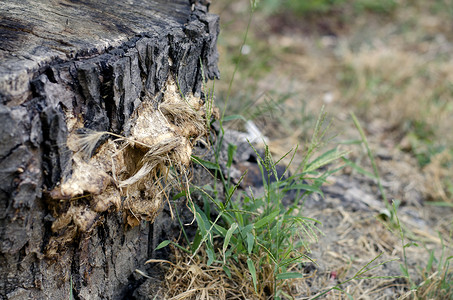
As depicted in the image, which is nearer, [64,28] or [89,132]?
[89,132]

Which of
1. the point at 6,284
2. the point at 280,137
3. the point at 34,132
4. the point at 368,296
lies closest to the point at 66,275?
the point at 6,284

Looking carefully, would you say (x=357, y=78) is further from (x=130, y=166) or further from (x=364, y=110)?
(x=130, y=166)

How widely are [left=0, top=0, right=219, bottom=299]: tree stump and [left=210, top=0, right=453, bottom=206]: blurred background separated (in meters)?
0.66

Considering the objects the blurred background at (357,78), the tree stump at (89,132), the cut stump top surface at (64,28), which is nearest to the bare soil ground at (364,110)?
the blurred background at (357,78)

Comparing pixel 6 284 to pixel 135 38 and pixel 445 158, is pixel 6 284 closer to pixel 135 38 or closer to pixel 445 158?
pixel 135 38

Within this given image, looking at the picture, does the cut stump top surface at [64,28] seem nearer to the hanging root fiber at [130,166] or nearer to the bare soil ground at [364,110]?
the hanging root fiber at [130,166]

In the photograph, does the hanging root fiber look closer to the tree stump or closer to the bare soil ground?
the tree stump

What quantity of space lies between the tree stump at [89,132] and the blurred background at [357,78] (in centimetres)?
66

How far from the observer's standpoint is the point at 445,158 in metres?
2.90

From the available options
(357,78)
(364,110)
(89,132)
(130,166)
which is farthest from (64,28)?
(357,78)

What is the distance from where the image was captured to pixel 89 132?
121 centimetres

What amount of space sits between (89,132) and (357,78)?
315 centimetres

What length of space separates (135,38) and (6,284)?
88cm

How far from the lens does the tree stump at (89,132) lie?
3.61 ft
